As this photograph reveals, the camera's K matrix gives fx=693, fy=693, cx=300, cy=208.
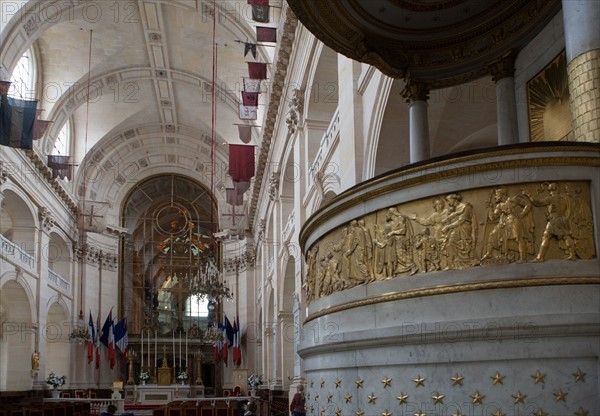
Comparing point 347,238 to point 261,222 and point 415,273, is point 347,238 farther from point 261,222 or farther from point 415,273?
point 261,222

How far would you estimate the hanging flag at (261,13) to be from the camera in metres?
19.0

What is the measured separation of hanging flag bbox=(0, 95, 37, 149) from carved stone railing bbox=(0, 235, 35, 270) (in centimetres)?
443

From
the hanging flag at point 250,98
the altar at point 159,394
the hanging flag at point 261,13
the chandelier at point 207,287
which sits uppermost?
the hanging flag at point 261,13

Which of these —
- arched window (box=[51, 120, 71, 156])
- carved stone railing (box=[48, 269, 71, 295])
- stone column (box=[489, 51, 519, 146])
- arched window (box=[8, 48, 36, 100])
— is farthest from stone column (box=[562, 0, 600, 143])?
arched window (box=[51, 120, 71, 156])

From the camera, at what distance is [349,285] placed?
5.34 meters

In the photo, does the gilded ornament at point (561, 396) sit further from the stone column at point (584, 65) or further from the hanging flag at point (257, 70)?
the hanging flag at point (257, 70)

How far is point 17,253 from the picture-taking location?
22.7 metres

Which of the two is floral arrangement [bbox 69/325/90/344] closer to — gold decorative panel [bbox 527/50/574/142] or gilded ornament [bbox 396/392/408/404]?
gold decorative panel [bbox 527/50/574/142]

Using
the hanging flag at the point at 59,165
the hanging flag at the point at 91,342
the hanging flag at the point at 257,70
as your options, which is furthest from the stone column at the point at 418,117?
the hanging flag at the point at 91,342

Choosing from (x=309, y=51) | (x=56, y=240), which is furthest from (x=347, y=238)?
(x=56, y=240)

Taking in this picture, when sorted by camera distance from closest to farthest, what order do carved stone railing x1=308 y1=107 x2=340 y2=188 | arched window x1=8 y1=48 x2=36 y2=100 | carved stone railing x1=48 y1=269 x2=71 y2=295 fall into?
1. carved stone railing x1=308 y1=107 x2=340 y2=188
2. arched window x1=8 y1=48 x2=36 y2=100
3. carved stone railing x1=48 y1=269 x2=71 y2=295

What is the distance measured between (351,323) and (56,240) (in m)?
26.9

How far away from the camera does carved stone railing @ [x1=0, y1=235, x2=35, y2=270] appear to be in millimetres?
21231

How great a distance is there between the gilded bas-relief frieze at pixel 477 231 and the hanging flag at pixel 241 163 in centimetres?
1852
